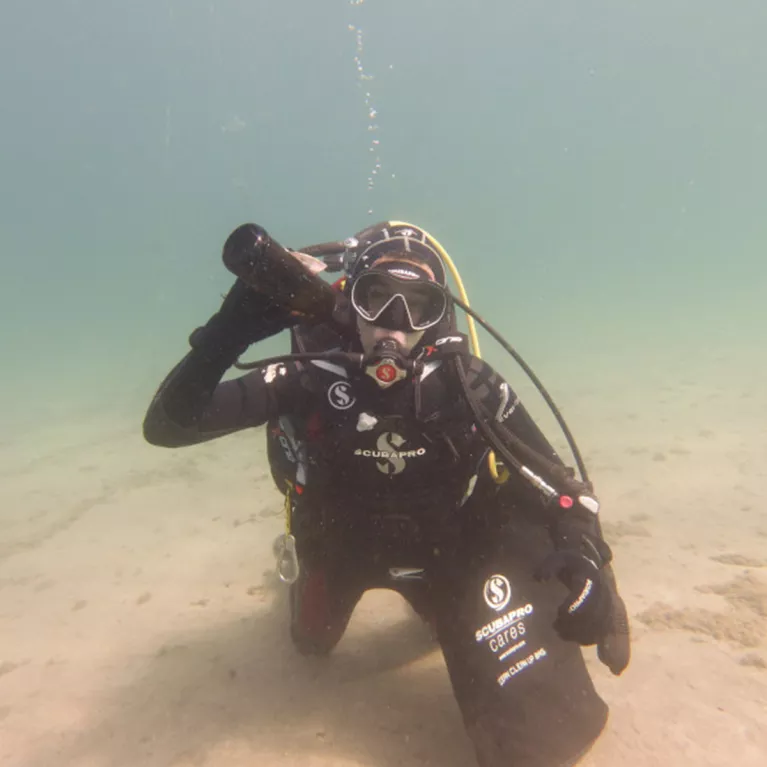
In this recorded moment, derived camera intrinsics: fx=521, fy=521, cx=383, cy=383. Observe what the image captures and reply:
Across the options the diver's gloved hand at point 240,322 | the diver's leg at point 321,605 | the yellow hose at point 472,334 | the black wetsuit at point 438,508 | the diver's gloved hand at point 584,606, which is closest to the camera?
the diver's gloved hand at point 240,322

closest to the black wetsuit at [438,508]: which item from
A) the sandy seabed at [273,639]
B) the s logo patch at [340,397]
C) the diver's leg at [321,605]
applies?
the s logo patch at [340,397]

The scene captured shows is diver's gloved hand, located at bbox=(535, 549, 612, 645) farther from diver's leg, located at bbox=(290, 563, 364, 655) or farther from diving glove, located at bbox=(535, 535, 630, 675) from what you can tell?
diver's leg, located at bbox=(290, 563, 364, 655)

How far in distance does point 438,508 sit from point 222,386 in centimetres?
141

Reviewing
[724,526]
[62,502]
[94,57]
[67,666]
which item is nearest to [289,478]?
[67,666]

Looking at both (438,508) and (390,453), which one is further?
(438,508)

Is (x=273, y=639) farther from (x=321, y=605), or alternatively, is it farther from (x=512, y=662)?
(x=512, y=662)

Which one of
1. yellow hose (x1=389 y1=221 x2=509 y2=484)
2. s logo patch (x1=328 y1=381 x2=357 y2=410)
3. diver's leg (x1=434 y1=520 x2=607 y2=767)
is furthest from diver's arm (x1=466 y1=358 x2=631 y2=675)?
s logo patch (x1=328 y1=381 x2=357 y2=410)

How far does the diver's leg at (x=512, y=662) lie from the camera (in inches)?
98.9

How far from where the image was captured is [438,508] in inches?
119

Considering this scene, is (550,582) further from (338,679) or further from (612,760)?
(338,679)

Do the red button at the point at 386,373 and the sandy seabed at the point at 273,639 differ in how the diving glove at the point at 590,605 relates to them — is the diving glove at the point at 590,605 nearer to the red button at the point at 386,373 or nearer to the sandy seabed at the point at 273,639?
the sandy seabed at the point at 273,639

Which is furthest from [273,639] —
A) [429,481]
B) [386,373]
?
[386,373]

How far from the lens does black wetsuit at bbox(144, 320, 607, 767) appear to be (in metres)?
2.59

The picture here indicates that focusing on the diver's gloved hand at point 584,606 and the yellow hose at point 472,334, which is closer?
the diver's gloved hand at point 584,606
